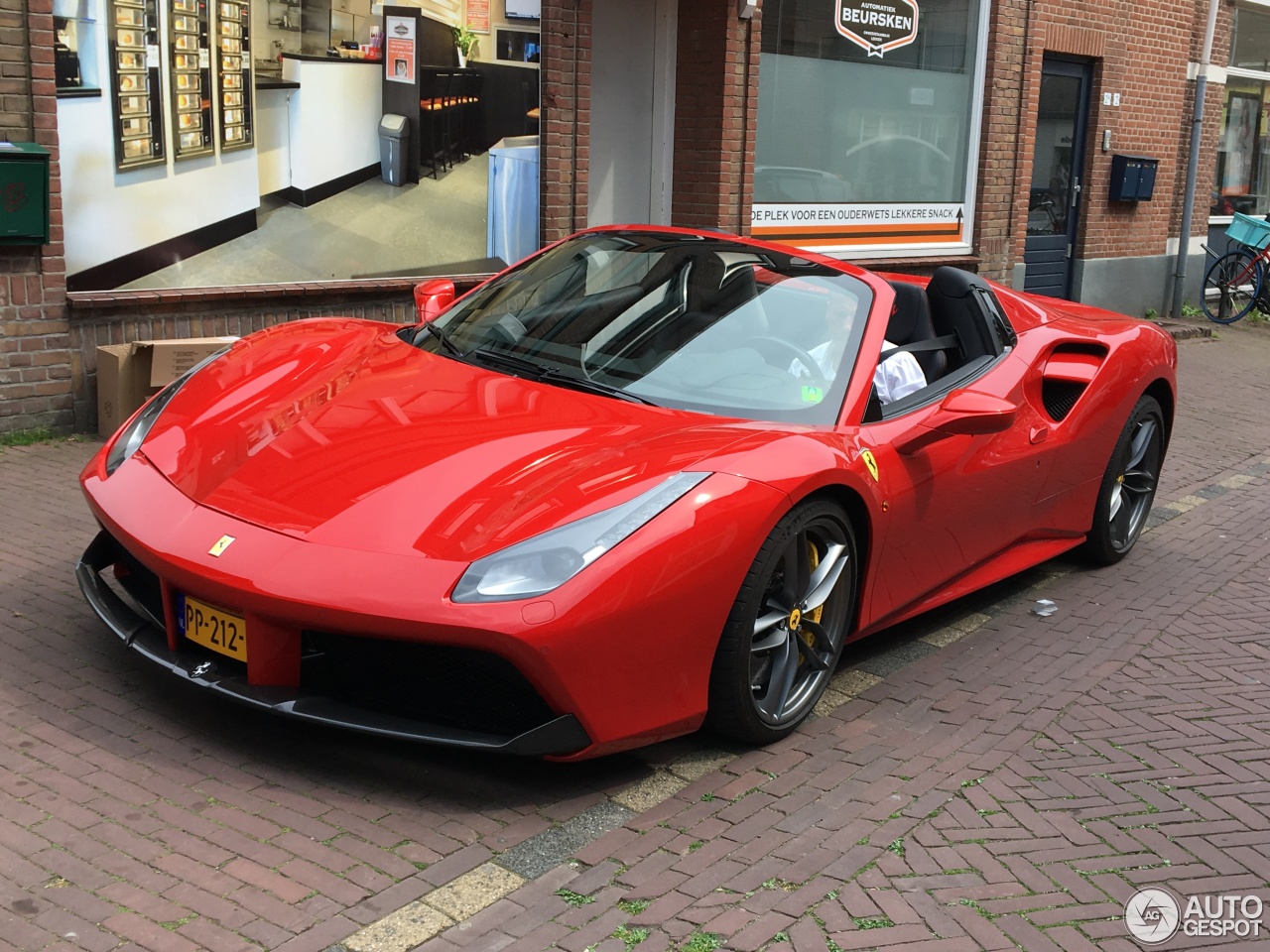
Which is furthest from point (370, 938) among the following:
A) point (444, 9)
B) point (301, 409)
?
point (444, 9)

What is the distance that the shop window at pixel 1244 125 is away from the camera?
17.3 m

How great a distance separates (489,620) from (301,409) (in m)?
1.25

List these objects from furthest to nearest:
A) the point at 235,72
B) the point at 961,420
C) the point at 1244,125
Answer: the point at 1244,125
the point at 235,72
the point at 961,420

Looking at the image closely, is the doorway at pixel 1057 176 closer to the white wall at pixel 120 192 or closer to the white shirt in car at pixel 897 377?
the white wall at pixel 120 192

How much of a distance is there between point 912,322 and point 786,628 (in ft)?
5.70

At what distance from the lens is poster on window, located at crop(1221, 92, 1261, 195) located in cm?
1756

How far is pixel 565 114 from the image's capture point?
9422 mm

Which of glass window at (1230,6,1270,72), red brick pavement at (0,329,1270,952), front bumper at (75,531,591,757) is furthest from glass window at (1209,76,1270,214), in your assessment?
front bumper at (75,531,591,757)

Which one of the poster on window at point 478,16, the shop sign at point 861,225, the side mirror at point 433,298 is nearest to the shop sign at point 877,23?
the shop sign at point 861,225

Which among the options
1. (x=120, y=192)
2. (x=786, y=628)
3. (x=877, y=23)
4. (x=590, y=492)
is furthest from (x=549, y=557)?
(x=877, y=23)

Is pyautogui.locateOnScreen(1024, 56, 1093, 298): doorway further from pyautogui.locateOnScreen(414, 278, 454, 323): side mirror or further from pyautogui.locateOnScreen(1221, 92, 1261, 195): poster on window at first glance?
pyautogui.locateOnScreen(414, 278, 454, 323): side mirror

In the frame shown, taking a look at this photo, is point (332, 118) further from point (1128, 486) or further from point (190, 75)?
point (1128, 486)

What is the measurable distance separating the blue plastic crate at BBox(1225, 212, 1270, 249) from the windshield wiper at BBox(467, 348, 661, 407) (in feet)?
47.1

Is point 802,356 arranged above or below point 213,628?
above
